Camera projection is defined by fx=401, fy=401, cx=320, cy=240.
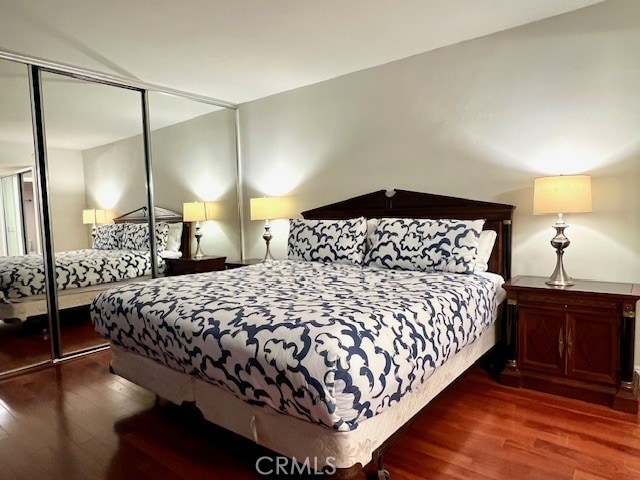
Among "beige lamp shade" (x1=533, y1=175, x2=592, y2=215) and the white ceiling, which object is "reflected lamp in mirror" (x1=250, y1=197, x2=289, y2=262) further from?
"beige lamp shade" (x1=533, y1=175, x2=592, y2=215)

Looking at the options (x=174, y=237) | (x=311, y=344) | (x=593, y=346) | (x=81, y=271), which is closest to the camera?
(x=311, y=344)

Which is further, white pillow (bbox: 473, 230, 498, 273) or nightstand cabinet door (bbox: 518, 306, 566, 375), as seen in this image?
white pillow (bbox: 473, 230, 498, 273)

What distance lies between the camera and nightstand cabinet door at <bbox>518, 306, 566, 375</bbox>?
2391 mm

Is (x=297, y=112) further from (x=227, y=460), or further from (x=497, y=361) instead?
(x=227, y=460)

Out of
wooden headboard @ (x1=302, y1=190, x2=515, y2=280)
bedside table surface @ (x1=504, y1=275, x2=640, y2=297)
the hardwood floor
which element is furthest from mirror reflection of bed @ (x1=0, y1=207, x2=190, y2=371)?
bedside table surface @ (x1=504, y1=275, x2=640, y2=297)

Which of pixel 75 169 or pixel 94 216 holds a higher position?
pixel 75 169

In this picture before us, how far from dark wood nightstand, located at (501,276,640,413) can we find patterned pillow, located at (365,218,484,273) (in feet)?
1.15

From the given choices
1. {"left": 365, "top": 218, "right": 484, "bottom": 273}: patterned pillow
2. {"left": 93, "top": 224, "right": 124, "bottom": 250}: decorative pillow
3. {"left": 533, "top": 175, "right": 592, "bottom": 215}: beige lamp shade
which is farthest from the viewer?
{"left": 93, "top": 224, "right": 124, "bottom": 250}: decorative pillow

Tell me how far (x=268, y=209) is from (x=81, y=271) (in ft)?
5.72

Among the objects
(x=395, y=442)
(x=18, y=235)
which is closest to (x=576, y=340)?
(x=395, y=442)

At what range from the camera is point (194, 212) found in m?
4.20

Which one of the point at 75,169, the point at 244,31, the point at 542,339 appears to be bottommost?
the point at 542,339

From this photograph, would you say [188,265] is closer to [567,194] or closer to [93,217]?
[93,217]

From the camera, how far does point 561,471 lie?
66.6 inches
